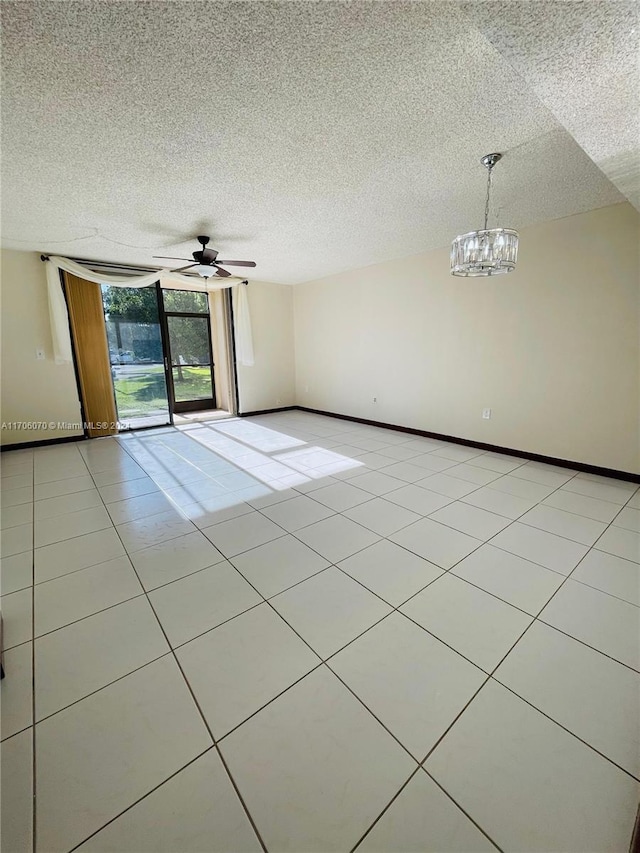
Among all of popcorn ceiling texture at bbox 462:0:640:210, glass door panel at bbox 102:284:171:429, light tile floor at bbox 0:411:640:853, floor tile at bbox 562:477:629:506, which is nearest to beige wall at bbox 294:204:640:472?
floor tile at bbox 562:477:629:506

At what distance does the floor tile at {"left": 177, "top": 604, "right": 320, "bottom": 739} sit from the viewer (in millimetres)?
1259

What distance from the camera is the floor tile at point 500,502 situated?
2701 mm

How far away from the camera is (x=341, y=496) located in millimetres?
3004

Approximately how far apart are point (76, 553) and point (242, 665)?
1.50 m

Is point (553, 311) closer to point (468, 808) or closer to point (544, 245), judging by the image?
point (544, 245)

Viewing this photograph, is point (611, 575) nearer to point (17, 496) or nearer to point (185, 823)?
point (185, 823)

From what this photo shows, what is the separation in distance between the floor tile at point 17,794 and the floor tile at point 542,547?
94.6 inches

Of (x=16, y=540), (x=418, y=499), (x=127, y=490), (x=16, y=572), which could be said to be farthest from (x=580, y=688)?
(x=127, y=490)

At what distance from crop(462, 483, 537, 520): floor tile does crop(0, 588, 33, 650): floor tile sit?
295 centimetres

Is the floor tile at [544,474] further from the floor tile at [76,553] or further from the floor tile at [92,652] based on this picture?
the floor tile at [76,553]

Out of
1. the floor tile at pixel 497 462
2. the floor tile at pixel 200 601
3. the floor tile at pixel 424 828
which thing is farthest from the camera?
the floor tile at pixel 497 462

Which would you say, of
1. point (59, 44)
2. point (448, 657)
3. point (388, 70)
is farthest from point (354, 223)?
point (448, 657)

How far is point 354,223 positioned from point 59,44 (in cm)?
253

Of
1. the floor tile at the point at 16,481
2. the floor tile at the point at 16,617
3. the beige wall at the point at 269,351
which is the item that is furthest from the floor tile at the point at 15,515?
the beige wall at the point at 269,351
